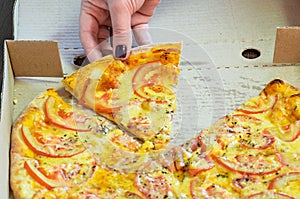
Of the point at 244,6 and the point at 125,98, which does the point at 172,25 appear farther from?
the point at 125,98

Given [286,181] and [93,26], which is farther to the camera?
[93,26]

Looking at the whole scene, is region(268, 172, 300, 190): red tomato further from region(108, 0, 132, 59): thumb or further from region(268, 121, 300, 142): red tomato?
region(108, 0, 132, 59): thumb

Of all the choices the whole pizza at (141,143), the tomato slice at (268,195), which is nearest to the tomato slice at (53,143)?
the whole pizza at (141,143)

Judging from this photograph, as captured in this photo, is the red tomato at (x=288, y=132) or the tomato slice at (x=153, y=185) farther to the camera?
the red tomato at (x=288, y=132)

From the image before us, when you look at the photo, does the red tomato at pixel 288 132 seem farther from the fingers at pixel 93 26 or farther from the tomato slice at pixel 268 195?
the fingers at pixel 93 26

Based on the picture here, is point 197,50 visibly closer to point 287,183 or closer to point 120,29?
point 120,29

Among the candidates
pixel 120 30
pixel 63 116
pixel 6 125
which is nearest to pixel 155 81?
pixel 120 30
